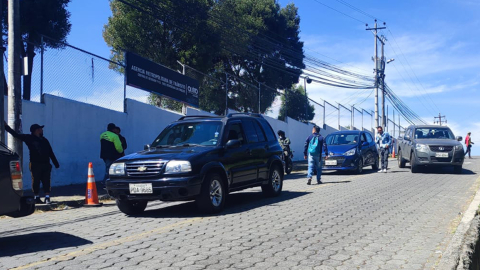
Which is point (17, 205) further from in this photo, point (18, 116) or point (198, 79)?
point (198, 79)

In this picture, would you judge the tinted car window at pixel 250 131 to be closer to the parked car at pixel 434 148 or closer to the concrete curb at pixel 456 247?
the concrete curb at pixel 456 247

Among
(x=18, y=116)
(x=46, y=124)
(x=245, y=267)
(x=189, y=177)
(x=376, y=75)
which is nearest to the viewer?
(x=245, y=267)

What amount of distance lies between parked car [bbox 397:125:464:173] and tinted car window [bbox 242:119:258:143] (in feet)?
28.3

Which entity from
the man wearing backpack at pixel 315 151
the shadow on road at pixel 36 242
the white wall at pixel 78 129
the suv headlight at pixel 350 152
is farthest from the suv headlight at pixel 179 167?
the suv headlight at pixel 350 152

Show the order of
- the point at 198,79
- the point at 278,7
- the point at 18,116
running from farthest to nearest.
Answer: the point at 278,7, the point at 198,79, the point at 18,116

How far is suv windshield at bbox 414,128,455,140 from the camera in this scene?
1708 cm

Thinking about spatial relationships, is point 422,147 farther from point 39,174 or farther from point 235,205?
point 39,174

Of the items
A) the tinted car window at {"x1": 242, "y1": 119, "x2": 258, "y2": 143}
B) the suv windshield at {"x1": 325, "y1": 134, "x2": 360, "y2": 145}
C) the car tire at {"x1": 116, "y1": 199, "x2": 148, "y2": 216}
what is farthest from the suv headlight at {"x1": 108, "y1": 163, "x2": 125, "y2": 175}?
the suv windshield at {"x1": 325, "y1": 134, "x2": 360, "y2": 145}

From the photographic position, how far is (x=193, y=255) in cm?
507

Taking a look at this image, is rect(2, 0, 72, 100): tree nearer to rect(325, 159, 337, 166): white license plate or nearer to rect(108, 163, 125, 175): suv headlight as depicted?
rect(325, 159, 337, 166): white license plate

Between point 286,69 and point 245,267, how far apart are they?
35.5m

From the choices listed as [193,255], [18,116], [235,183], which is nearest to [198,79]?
[18,116]

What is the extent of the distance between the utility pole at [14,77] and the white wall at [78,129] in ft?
4.79

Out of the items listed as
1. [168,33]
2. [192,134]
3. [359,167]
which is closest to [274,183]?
[192,134]
